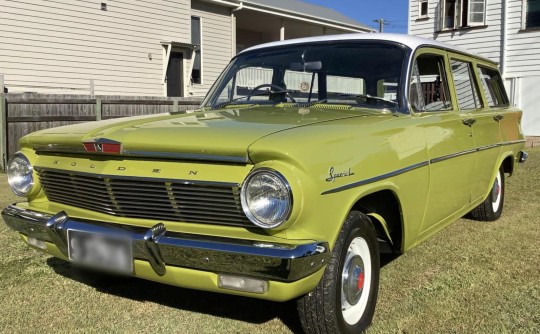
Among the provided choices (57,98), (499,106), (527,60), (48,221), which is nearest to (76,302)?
(48,221)

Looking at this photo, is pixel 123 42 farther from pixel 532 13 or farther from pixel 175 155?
pixel 175 155

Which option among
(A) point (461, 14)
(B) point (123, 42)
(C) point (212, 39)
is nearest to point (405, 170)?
(B) point (123, 42)

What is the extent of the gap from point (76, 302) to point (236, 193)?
1698mm

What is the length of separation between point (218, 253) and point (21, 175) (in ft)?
5.32

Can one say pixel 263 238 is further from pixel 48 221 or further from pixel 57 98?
pixel 57 98

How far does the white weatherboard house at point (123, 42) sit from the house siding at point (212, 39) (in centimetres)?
3

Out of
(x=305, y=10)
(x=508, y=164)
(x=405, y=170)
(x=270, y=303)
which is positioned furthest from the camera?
(x=305, y=10)

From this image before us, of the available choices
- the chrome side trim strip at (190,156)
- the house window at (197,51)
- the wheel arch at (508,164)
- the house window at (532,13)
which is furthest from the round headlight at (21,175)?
the house window at (532,13)

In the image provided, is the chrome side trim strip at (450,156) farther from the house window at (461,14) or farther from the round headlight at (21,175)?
the house window at (461,14)

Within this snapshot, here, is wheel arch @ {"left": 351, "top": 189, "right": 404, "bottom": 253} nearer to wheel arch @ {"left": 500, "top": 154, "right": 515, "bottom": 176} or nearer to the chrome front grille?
the chrome front grille

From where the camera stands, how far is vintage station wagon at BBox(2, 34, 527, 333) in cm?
232

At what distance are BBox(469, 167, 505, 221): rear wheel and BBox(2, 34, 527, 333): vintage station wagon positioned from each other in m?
1.40

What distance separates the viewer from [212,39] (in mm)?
16281

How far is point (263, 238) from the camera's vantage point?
7.66 feet
